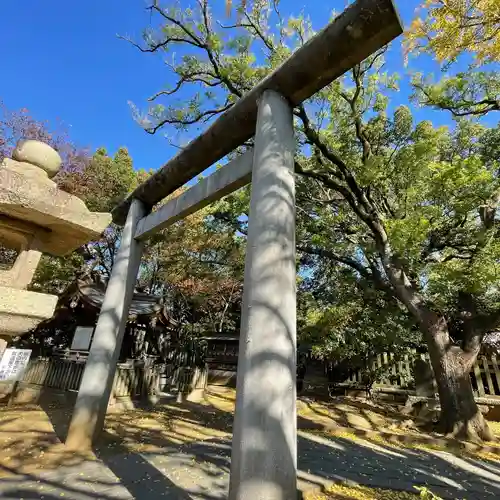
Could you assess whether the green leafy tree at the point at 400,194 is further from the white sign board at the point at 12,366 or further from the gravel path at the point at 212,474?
the white sign board at the point at 12,366

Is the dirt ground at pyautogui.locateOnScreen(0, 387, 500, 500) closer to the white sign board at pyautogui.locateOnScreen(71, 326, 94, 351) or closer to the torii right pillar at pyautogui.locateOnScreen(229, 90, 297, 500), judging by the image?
the torii right pillar at pyautogui.locateOnScreen(229, 90, 297, 500)

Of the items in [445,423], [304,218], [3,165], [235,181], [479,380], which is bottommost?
[445,423]

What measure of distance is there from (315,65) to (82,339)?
32.5 ft

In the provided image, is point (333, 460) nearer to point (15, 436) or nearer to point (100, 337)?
point (100, 337)

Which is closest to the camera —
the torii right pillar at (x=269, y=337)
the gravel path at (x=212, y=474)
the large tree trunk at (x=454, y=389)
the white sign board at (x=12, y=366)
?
the torii right pillar at (x=269, y=337)

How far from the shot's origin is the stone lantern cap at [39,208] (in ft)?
7.21

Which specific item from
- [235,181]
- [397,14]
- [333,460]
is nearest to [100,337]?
[235,181]

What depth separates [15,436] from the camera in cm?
486

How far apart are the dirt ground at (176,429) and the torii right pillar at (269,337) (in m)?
1.58

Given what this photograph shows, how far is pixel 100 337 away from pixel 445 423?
7595 millimetres

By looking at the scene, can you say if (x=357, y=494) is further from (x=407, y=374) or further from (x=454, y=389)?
(x=407, y=374)

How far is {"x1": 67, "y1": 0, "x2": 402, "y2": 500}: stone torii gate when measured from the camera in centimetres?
219

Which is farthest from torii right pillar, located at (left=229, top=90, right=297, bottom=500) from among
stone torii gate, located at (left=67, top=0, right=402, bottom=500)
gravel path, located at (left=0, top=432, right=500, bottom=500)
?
gravel path, located at (left=0, top=432, right=500, bottom=500)

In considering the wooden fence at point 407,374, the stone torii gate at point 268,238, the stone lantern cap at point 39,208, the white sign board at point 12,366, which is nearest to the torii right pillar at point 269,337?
the stone torii gate at point 268,238
